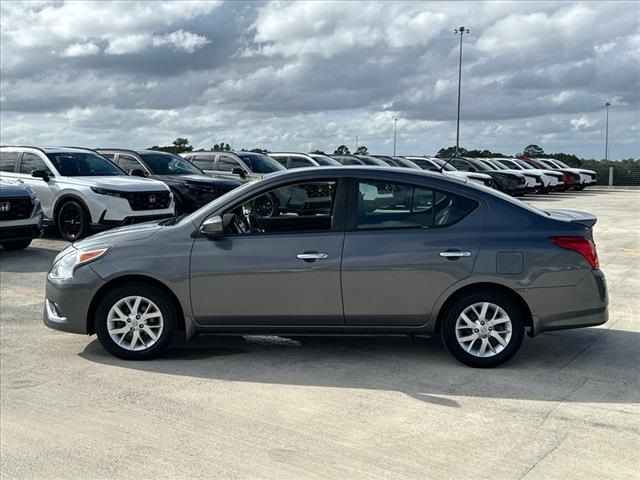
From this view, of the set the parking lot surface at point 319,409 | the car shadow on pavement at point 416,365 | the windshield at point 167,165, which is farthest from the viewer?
the windshield at point 167,165

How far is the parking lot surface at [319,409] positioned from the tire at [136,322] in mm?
135

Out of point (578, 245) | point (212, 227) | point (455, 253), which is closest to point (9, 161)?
point (212, 227)

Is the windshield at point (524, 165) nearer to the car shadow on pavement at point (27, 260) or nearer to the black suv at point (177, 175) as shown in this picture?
the black suv at point (177, 175)

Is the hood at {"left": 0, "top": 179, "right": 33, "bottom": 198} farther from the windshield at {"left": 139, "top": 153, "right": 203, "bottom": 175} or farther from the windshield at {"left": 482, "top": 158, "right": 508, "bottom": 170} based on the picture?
the windshield at {"left": 482, "top": 158, "right": 508, "bottom": 170}

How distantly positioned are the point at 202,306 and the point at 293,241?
2.95 feet

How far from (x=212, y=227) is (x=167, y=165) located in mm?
11480

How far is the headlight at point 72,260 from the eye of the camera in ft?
20.6

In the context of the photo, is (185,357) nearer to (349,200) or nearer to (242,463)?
(349,200)

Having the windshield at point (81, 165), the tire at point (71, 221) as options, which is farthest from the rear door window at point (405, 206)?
the windshield at point (81, 165)

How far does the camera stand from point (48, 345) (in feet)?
22.9

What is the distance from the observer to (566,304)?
593cm

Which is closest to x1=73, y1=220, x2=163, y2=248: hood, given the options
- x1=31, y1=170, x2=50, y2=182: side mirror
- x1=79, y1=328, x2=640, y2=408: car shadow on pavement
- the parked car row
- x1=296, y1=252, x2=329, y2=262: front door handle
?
x1=79, y1=328, x2=640, y2=408: car shadow on pavement

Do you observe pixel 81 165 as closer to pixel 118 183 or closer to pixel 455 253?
pixel 118 183

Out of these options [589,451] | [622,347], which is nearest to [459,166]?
[622,347]
